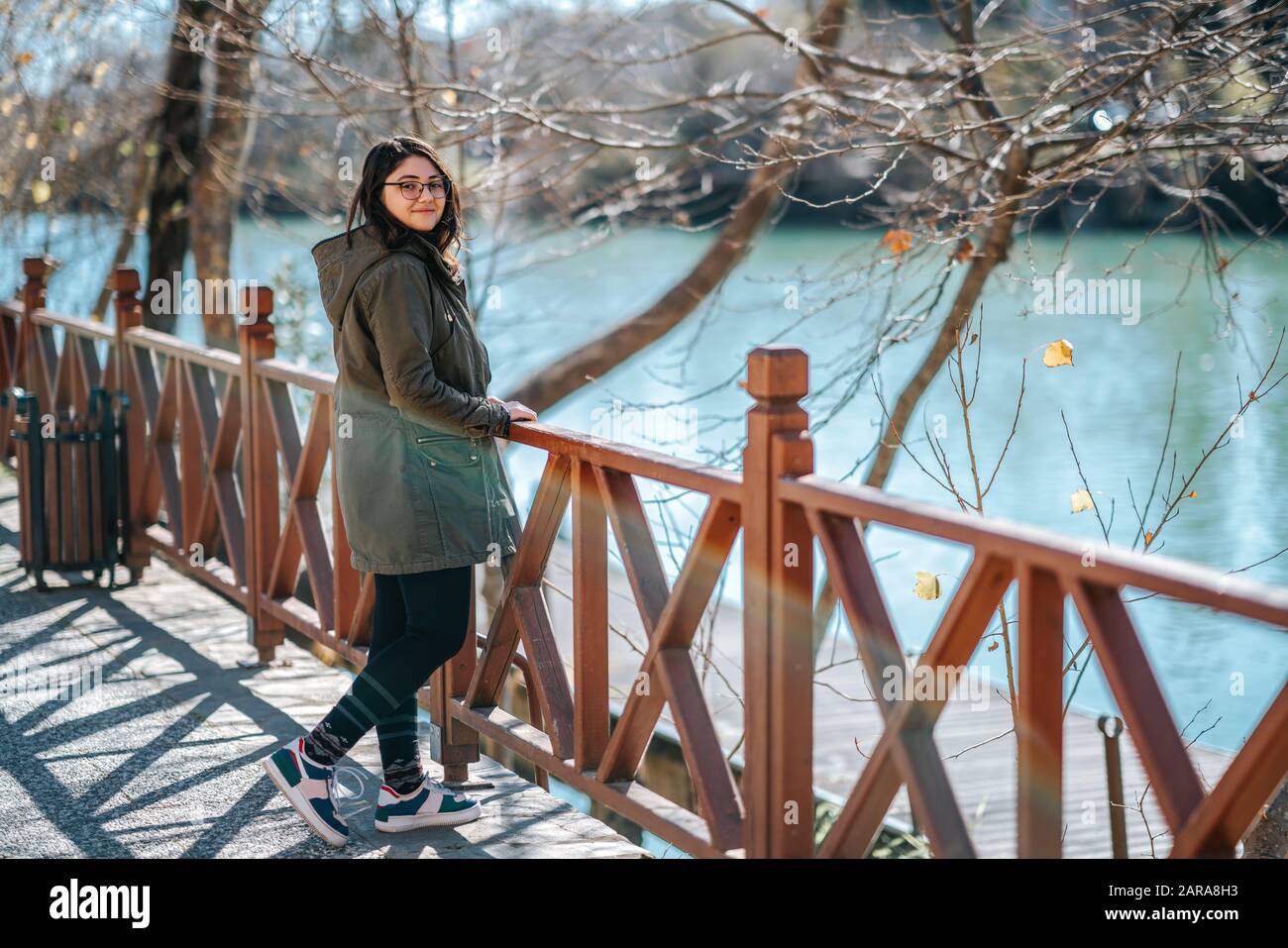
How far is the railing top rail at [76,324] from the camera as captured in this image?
6.50 m

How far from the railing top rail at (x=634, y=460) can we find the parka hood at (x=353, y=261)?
0.40 metres

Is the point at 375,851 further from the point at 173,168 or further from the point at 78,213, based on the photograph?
the point at 78,213

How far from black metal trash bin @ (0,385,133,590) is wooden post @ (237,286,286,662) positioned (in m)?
1.16

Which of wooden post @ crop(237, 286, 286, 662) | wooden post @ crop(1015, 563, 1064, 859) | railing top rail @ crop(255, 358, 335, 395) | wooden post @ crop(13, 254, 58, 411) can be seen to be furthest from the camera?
wooden post @ crop(13, 254, 58, 411)

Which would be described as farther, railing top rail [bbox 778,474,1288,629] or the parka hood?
the parka hood

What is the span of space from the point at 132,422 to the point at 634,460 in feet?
12.3

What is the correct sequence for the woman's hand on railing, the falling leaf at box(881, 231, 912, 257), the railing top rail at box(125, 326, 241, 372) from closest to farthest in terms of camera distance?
1. the woman's hand on railing
2. the railing top rail at box(125, 326, 241, 372)
3. the falling leaf at box(881, 231, 912, 257)

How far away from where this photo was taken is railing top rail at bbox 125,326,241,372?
529 centimetres

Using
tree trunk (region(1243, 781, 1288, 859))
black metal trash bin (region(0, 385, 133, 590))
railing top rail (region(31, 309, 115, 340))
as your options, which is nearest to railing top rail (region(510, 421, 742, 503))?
tree trunk (region(1243, 781, 1288, 859))

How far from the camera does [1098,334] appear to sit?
31.5 meters

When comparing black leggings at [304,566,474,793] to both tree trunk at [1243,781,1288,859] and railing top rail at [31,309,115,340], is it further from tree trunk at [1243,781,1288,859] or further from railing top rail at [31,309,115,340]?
railing top rail at [31,309,115,340]

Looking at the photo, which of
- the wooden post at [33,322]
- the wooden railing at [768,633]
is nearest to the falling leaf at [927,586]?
the wooden railing at [768,633]
